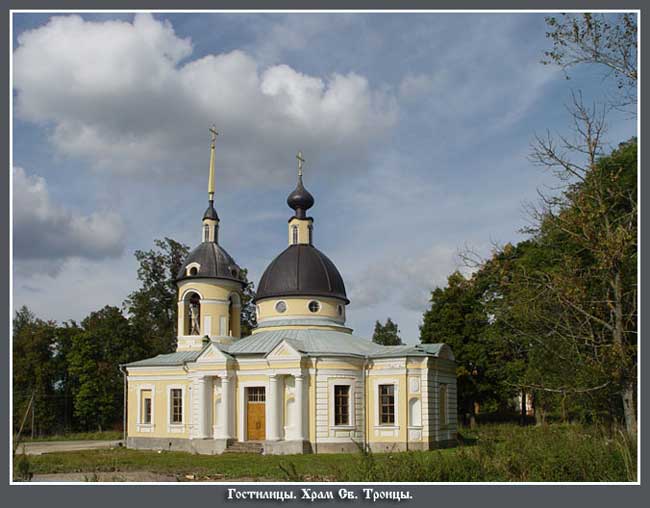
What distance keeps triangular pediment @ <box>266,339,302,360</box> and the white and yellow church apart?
4cm

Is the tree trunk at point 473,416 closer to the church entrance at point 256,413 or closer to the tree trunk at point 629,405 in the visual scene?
the church entrance at point 256,413

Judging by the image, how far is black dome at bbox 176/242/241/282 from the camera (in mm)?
33750

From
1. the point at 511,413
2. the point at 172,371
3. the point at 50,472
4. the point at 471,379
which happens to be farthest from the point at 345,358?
the point at 511,413

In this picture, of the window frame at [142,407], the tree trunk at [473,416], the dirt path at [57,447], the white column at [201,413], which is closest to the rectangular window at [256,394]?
the white column at [201,413]

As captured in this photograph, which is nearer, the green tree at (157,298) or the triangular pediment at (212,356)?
the triangular pediment at (212,356)

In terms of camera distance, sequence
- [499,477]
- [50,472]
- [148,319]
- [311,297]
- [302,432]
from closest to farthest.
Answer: [499,477], [50,472], [302,432], [311,297], [148,319]

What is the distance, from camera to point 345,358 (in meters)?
Result: 26.8

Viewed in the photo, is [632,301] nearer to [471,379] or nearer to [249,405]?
[249,405]

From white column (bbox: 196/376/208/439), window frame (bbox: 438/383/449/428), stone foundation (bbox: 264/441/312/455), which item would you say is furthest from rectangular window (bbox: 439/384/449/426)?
white column (bbox: 196/376/208/439)

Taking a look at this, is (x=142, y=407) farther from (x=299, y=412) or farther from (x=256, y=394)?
(x=299, y=412)

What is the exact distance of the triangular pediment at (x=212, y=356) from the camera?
2756cm

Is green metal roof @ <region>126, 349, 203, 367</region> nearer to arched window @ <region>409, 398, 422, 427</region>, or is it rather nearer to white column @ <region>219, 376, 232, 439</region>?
white column @ <region>219, 376, 232, 439</region>

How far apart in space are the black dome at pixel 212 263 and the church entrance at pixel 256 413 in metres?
7.67

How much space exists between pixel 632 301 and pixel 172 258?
121ft
